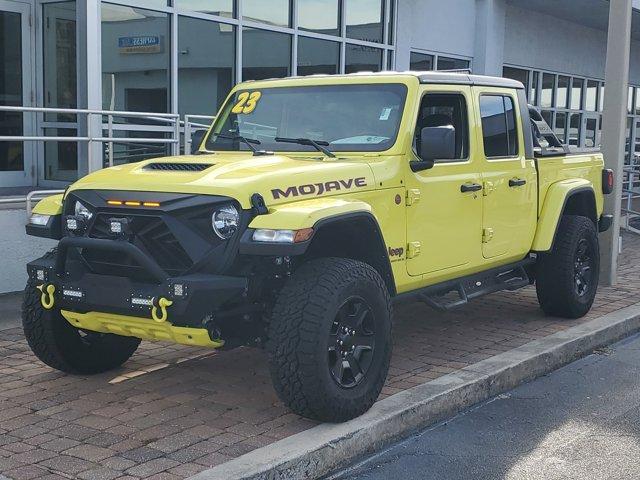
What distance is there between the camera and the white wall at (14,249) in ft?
25.5

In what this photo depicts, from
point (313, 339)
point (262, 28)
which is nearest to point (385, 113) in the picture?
point (313, 339)

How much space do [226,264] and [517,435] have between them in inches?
76.5

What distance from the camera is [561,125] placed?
2088 cm

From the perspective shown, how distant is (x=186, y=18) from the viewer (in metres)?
11.5

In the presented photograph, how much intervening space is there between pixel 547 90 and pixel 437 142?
1525 centimetres

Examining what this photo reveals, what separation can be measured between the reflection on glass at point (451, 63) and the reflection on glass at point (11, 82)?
8011 mm

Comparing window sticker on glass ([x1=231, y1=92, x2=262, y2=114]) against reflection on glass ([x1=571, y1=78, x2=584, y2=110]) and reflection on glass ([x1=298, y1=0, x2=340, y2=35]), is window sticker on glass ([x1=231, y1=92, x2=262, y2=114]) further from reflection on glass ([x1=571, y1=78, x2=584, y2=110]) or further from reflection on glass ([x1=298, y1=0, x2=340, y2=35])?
reflection on glass ([x1=571, y1=78, x2=584, y2=110])

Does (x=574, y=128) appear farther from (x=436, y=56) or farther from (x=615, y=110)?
(x=615, y=110)

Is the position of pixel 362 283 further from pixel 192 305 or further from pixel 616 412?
pixel 616 412

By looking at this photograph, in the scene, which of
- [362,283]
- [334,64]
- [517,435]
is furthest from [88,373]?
[334,64]

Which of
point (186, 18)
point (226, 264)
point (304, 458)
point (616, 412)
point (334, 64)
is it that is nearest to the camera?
point (304, 458)

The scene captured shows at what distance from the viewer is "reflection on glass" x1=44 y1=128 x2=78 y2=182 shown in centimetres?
1108

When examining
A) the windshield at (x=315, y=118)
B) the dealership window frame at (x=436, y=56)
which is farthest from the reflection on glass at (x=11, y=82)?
the dealership window frame at (x=436, y=56)

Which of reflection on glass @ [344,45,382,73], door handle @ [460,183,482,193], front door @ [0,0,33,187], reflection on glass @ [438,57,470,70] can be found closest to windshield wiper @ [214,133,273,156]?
door handle @ [460,183,482,193]
